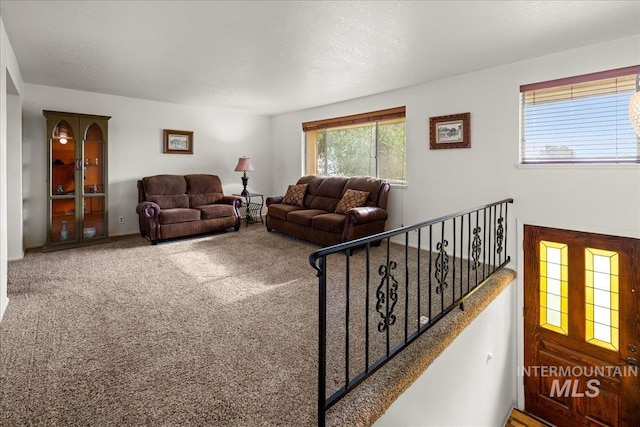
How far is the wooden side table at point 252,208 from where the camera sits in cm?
639

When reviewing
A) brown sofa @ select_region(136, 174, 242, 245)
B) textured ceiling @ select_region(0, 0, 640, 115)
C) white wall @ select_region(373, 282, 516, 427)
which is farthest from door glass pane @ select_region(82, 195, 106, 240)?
white wall @ select_region(373, 282, 516, 427)

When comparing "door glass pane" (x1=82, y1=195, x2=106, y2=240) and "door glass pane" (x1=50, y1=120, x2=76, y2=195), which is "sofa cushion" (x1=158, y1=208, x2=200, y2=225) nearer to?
"door glass pane" (x1=82, y1=195, x2=106, y2=240)

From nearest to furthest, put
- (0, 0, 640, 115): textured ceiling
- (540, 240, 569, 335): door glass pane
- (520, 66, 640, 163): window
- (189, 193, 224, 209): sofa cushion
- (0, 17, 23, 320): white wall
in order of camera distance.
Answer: (0, 0, 640, 115): textured ceiling
(0, 17, 23, 320): white wall
(520, 66, 640, 163): window
(540, 240, 569, 335): door glass pane
(189, 193, 224, 209): sofa cushion

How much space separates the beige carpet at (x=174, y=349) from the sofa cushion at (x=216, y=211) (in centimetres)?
168

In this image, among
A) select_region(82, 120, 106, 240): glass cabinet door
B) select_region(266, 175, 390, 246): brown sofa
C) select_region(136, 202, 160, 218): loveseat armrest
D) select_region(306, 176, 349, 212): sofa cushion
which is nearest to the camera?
select_region(266, 175, 390, 246): brown sofa

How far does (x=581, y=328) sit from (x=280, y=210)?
391cm

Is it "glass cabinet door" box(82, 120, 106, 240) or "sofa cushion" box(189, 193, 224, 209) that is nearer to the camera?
"glass cabinet door" box(82, 120, 106, 240)

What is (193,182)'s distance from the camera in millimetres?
5727

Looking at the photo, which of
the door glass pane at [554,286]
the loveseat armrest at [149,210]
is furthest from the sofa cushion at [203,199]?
the door glass pane at [554,286]

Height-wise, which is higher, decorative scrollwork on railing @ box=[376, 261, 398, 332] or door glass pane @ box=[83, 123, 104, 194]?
door glass pane @ box=[83, 123, 104, 194]

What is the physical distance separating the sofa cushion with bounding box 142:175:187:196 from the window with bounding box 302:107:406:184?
2.24 m

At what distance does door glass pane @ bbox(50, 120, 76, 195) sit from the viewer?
177 inches

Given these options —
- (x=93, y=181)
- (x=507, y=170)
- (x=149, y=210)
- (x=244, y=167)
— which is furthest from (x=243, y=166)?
(x=507, y=170)

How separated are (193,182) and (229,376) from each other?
4.54 meters
